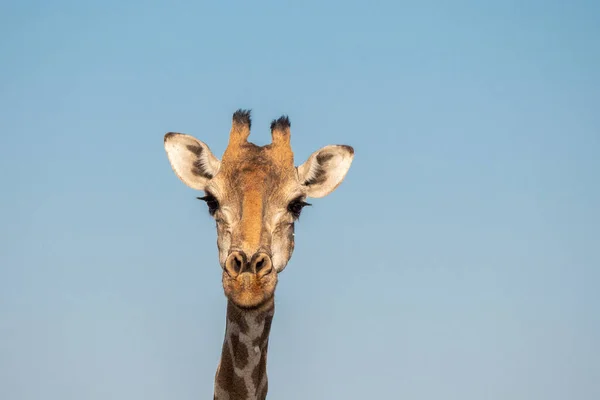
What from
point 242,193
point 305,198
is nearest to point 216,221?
point 242,193

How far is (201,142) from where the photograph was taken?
15516mm

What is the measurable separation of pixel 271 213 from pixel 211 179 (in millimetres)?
1555

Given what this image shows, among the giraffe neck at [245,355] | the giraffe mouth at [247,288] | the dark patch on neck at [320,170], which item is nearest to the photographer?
the giraffe mouth at [247,288]

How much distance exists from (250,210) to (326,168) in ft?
7.71

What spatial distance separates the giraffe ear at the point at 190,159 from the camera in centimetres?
Result: 1551

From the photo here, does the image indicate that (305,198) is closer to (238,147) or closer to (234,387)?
(238,147)

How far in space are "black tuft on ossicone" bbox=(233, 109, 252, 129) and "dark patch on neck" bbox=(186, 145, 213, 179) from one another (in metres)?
0.71

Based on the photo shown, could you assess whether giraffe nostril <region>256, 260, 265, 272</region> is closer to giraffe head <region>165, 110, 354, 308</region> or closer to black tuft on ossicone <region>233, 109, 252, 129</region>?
giraffe head <region>165, 110, 354, 308</region>

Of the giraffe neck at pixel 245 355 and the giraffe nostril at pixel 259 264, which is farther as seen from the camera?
the giraffe neck at pixel 245 355

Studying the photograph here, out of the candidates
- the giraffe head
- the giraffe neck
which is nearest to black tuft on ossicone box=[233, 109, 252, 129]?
the giraffe head

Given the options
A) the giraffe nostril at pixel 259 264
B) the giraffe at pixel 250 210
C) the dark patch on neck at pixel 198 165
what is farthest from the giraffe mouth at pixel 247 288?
the dark patch on neck at pixel 198 165

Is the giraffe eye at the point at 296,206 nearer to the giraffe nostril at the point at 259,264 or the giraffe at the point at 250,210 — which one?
the giraffe at the point at 250,210

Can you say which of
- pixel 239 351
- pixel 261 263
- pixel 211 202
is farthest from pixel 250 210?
pixel 239 351

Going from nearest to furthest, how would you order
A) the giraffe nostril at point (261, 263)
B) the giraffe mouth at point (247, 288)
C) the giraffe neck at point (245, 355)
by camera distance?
the giraffe mouth at point (247, 288)
the giraffe nostril at point (261, 263)
the giraffe neck at point (245, 355)
